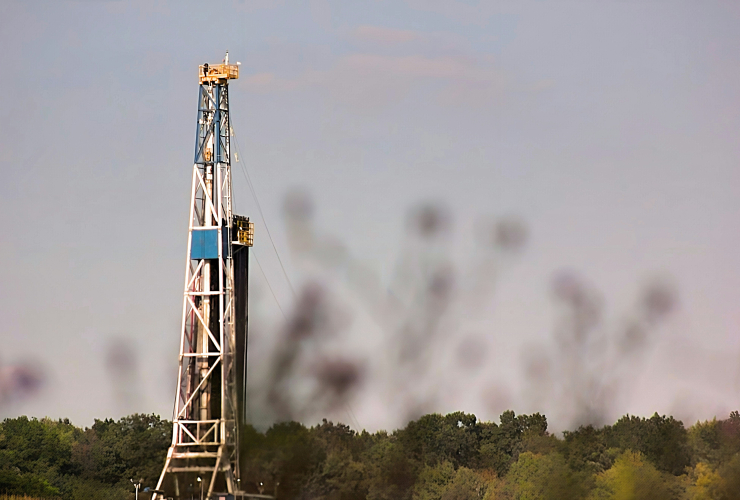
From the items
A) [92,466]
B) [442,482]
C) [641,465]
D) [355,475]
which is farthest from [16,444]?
[641,465]

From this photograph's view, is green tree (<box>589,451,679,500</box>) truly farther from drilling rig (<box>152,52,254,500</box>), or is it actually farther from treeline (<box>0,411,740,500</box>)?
drilling rig (<box>152,52,254,500</box>)

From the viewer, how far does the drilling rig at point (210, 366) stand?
112 metres

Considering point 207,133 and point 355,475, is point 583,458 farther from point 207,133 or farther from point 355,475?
point 207,133

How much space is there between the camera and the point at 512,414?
19812cm

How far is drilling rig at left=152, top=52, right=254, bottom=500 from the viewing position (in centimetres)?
11181

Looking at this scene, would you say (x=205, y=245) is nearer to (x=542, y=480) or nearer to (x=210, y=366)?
(x=210, y=366)

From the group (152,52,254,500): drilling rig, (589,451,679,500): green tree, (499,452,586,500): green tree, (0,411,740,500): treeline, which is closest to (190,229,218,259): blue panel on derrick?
(152,52,254,500): drilling rig

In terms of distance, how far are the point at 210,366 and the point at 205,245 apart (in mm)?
10118

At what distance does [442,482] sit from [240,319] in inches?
1847

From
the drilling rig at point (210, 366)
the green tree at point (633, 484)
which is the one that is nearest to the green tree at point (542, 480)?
the green tree at point (633, 484)

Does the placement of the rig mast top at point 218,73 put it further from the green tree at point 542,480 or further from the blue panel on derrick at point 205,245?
the green tree at point 542,480

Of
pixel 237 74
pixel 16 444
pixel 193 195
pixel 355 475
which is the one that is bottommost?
pixel 355 475

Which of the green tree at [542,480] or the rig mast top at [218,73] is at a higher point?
the rig mast top at [218,73]

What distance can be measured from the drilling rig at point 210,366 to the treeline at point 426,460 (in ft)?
9.45
